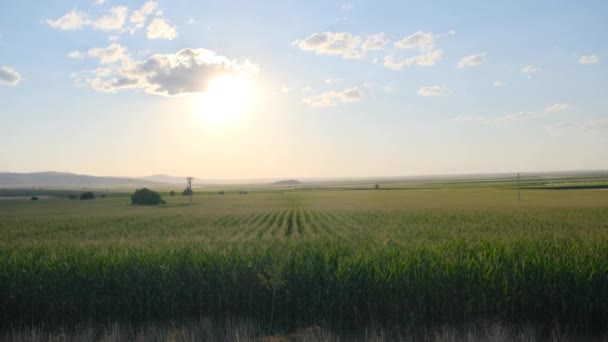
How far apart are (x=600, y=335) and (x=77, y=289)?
30.8 ft

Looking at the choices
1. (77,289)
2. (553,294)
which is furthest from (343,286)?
(77,289)

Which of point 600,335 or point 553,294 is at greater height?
point 553,294

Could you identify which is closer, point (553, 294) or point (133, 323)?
point (553, 294)

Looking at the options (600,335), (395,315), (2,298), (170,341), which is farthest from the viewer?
(2,298)

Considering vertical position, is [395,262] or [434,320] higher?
[395,262]

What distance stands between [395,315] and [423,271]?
95 cm

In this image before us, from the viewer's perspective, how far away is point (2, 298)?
7.30m

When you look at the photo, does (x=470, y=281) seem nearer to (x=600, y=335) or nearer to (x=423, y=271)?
(x=423, y=271)

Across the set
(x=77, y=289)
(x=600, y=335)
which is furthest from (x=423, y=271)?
(x=77, y=289)

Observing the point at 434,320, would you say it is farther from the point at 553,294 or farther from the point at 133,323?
the point at 133,323

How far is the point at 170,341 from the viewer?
587 centimetres

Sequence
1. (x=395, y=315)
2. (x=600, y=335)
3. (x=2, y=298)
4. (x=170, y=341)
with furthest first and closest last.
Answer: (x=2, y=298) → (x=395, y=315) → (x=600, y=335) → (x=170, y=341)

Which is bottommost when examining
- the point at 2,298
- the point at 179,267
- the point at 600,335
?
the point at 600,335

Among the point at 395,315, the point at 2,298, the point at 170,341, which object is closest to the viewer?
the point at 170,341
